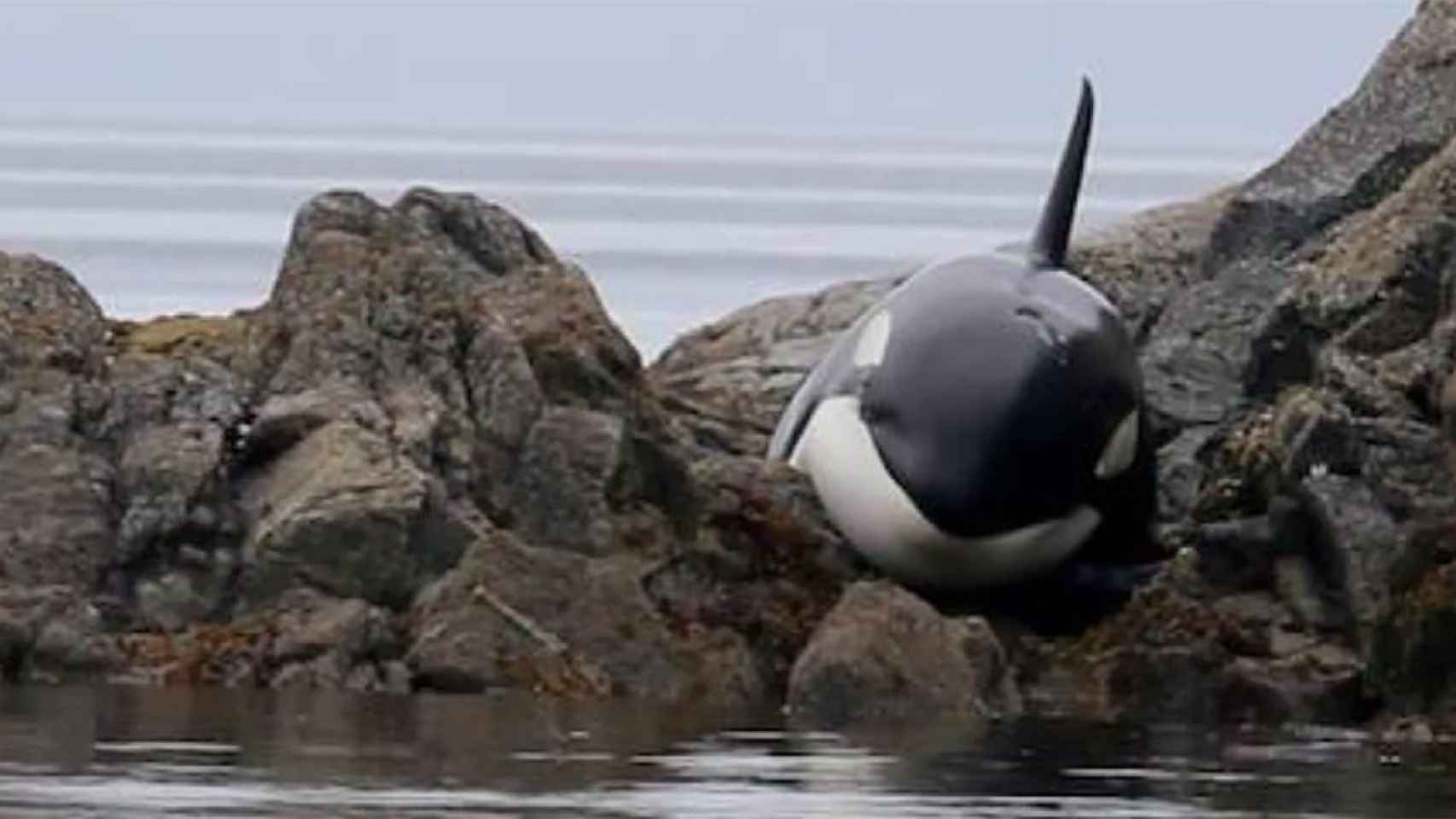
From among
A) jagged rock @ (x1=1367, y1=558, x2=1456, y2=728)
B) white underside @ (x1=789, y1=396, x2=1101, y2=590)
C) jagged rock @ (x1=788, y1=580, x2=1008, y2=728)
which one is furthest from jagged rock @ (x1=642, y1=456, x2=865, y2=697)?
jagged rock @ (x1=1367, y1=558, x2=1456, y2=728)

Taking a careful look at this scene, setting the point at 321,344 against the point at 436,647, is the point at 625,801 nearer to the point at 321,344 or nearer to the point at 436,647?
the point at 436,647

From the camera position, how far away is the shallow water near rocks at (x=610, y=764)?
66.3ft

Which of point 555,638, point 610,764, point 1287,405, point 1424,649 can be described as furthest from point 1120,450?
point 610,764

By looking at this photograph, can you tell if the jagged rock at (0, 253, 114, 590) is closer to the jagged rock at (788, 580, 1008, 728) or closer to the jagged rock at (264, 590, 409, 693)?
the jagged rock at (264, 590, 409, 693)

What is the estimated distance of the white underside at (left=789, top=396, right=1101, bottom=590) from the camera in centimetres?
2727

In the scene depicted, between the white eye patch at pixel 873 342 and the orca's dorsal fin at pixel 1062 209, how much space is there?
0.90 m

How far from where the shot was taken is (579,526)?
26391 millimetres

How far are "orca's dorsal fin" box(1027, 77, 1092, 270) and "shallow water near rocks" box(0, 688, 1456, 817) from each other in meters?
5.48

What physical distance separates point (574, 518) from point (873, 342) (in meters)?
2.69

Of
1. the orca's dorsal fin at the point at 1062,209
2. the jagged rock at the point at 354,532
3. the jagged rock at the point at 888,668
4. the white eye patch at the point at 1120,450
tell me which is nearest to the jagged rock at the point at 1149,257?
the orca's dorsal fin at the point at 1062,209

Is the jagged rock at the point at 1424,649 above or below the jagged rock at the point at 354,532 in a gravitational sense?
below

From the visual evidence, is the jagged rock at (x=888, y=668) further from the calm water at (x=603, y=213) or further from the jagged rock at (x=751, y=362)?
the calm water at (x=603, y=213)

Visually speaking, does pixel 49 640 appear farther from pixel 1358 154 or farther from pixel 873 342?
pixel 1358 154

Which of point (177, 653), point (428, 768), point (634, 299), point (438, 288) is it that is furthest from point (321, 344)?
point (634, 299)
